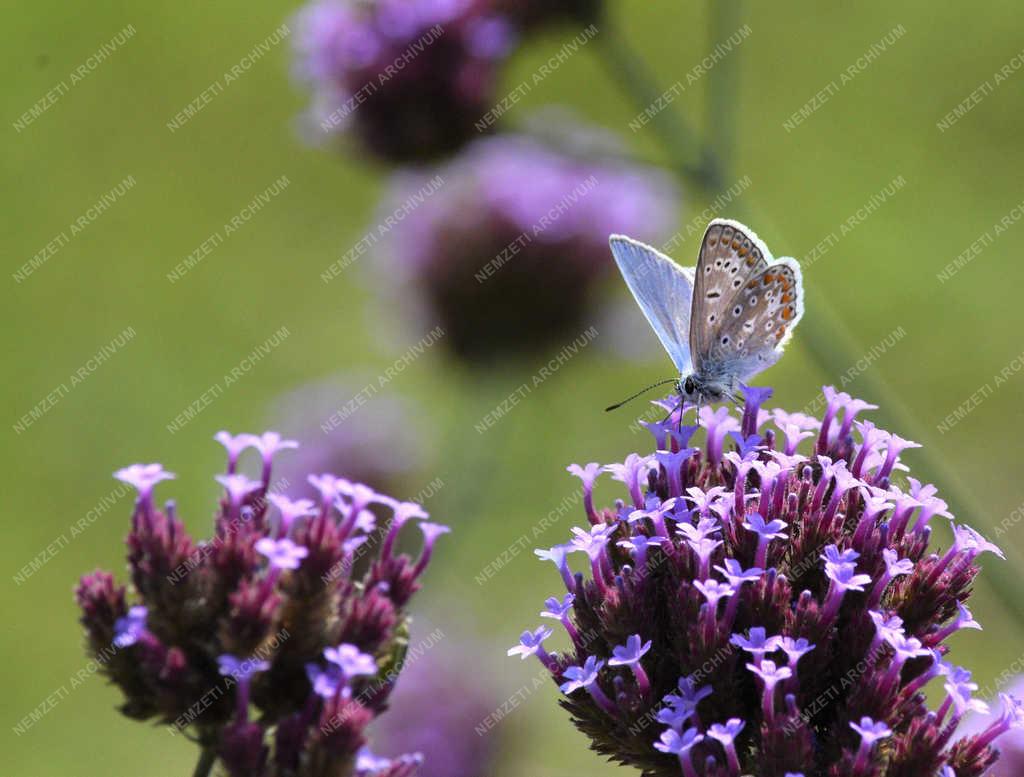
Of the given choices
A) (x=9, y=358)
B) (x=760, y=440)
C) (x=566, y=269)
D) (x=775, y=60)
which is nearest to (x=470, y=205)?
(x=566, y=269)

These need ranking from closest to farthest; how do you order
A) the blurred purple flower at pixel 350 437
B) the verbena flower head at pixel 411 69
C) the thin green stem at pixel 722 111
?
1. the thin green stem at pixel 722 111
2. the verbena flower head at pixel 411 69
3. the blurred purple flower at pixel 350 437

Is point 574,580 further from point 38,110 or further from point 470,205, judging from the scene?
point 38,110

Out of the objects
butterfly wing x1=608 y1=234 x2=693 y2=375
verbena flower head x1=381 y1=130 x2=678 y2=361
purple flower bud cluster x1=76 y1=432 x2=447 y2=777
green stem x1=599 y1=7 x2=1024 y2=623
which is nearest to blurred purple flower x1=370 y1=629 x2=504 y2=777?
verbena flower head x1=381 y1=130 x2=678 y2=361

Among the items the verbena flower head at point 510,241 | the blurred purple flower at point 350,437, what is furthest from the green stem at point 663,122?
the blurred purple flower at point 350,437

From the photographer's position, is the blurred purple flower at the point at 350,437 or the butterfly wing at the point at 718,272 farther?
the blurred purple flower at the point at 350,437

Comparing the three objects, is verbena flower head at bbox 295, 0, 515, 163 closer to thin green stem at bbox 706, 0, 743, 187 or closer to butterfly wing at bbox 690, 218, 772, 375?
thin green stem at bbox 706, 0, 743, 187

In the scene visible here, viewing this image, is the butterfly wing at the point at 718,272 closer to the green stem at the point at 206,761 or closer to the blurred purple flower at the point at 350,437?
the green stem at the point at 206,761
